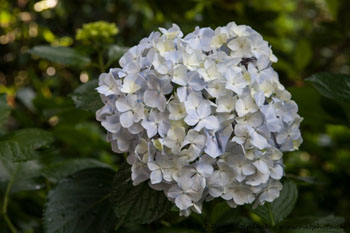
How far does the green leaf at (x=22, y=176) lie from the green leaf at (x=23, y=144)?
0.59 ft

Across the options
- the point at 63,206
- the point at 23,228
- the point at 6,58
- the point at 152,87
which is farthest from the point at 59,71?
the point at 152,87

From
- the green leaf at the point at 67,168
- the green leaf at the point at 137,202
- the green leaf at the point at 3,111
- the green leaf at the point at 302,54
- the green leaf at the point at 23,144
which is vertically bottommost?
the green leaf at the point at 302,54

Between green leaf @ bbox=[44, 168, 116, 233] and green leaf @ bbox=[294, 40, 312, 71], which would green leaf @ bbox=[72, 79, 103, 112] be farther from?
green leaf @ bbox=[294, 40, 312, 71]

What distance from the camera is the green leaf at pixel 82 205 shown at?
→ 2.50ft

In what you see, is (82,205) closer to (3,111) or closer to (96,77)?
(3,111)

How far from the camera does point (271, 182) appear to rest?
0.68m

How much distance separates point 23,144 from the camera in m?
0.81

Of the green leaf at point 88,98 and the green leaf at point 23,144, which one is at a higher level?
the green leaf at point 88,98

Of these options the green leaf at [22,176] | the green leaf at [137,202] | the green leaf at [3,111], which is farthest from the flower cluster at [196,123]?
the green leaf at [22,176]

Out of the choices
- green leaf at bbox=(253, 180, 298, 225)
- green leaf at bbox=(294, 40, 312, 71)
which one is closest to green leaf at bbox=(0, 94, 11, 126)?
green leaf at bbox=(253, 180, 298, 225)

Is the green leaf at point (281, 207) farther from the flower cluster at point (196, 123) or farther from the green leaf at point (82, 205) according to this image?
the green leaf at point (82, 205)

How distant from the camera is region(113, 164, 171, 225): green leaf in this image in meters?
0.67

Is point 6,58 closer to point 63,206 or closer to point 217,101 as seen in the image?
point 63,206

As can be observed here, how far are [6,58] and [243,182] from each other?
5.82 ft
